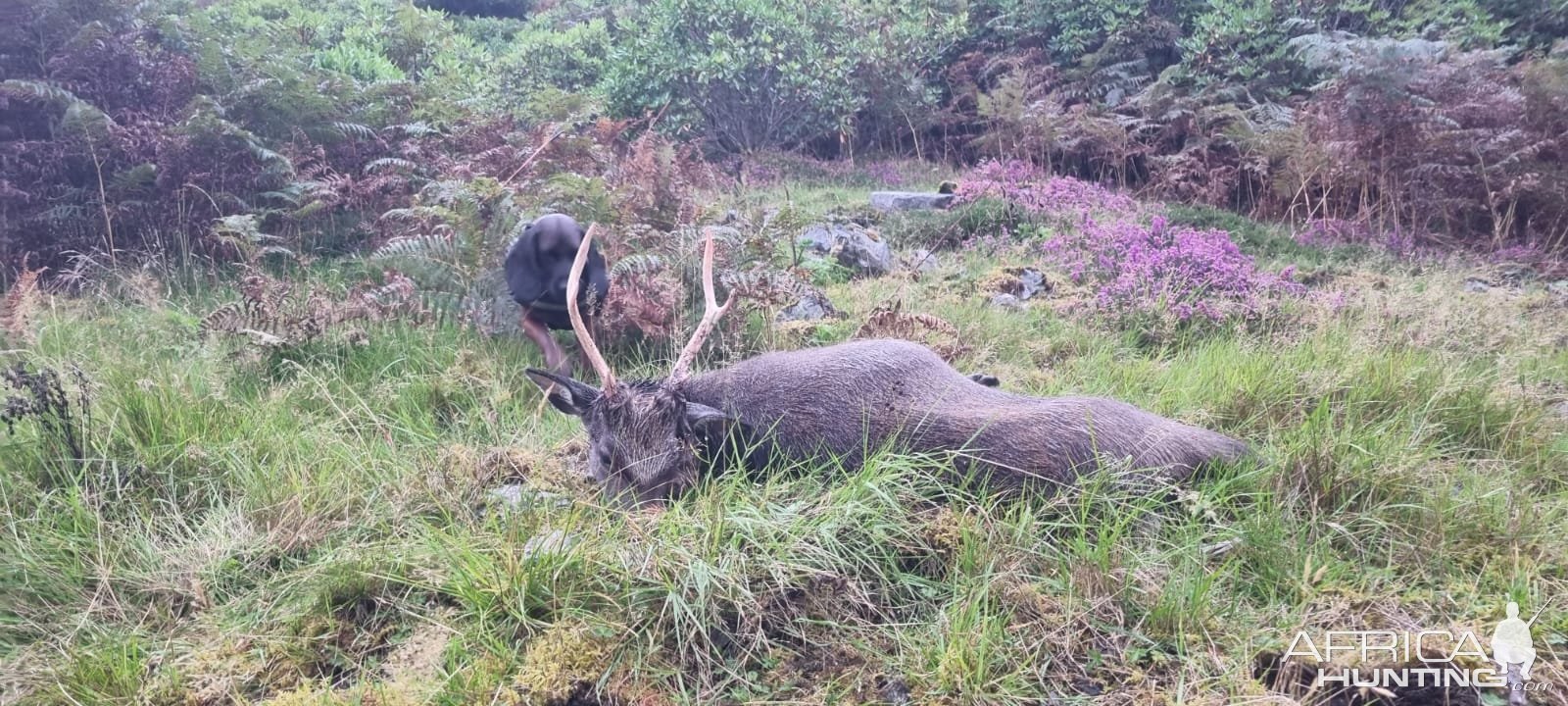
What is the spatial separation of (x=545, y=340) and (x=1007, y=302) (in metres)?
3.56

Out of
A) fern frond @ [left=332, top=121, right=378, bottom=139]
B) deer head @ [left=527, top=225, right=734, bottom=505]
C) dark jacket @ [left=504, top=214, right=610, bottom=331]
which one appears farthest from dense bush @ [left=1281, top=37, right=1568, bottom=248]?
fern frond @ [left=332, top=121, right=378, bottom=139]

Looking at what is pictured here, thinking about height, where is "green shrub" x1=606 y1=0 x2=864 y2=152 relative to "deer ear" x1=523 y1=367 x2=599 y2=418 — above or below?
above

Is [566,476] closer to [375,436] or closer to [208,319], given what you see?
[375,436]

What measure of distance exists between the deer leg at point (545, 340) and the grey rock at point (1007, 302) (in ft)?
10.9

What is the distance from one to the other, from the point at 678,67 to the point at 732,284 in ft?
23.7

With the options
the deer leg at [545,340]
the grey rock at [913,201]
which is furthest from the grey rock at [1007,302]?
the deer leg at [545,340]

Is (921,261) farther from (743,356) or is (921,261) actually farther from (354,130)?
(354,130)

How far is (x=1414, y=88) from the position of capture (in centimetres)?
888

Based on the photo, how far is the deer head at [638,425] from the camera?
11.7 ft

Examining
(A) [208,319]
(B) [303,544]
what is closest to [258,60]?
(A) [208,319]

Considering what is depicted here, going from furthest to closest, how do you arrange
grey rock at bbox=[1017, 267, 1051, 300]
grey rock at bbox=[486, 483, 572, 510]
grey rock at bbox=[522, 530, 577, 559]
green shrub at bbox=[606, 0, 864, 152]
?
green shrub at bbox=[606, 0, 864, 152] → grey rock at bbox=[1017, 267, 1051, 300] → grey rock at bbox=[486, 483, 572, 510] → grey rock at bbox=[522, 530, 577, 559]

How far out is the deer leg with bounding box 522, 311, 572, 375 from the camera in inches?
199

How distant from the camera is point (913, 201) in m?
10.1

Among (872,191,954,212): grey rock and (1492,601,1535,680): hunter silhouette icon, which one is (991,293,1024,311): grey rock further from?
(1492,601,1535,680): hunter silhouette icon
